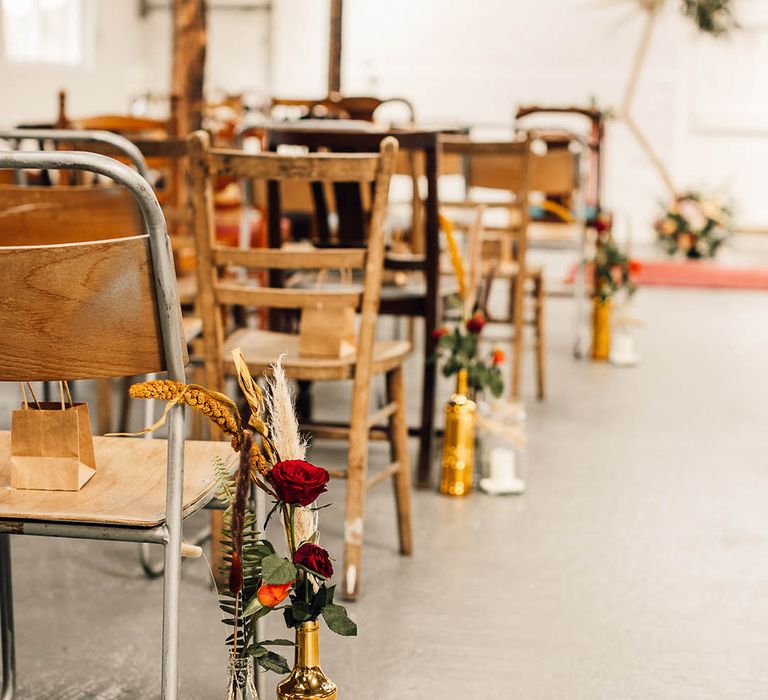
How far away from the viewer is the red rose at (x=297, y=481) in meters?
1.39

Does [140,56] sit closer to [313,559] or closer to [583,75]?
[583,75]

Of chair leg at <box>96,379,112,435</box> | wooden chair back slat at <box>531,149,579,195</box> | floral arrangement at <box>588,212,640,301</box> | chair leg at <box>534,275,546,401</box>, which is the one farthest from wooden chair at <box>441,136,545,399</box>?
chair leg at <box>96,379,112,435</box>

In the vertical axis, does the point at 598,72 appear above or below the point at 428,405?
above

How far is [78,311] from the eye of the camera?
1.35 m

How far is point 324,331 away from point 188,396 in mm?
1083

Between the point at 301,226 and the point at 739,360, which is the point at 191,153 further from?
the point at 739,360

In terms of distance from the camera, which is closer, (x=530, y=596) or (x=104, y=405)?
(x=530, y=596)

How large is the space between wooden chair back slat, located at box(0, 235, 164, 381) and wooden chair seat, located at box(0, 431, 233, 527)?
7.0 inches

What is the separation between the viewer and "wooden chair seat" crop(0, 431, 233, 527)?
1413 mm

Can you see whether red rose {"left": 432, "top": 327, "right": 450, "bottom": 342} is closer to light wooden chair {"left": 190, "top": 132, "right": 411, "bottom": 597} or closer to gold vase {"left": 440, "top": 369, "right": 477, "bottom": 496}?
gold vase {"left": 440, "top": 369, "right": 477, "bottom": 496}

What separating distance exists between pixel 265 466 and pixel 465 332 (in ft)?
6.13

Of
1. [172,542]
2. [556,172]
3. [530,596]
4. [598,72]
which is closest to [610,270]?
[556,172]

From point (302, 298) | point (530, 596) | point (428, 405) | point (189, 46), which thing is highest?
point (189, 46)

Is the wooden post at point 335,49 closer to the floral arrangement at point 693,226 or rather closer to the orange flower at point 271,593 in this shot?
the floral arrangement at point 693,226
